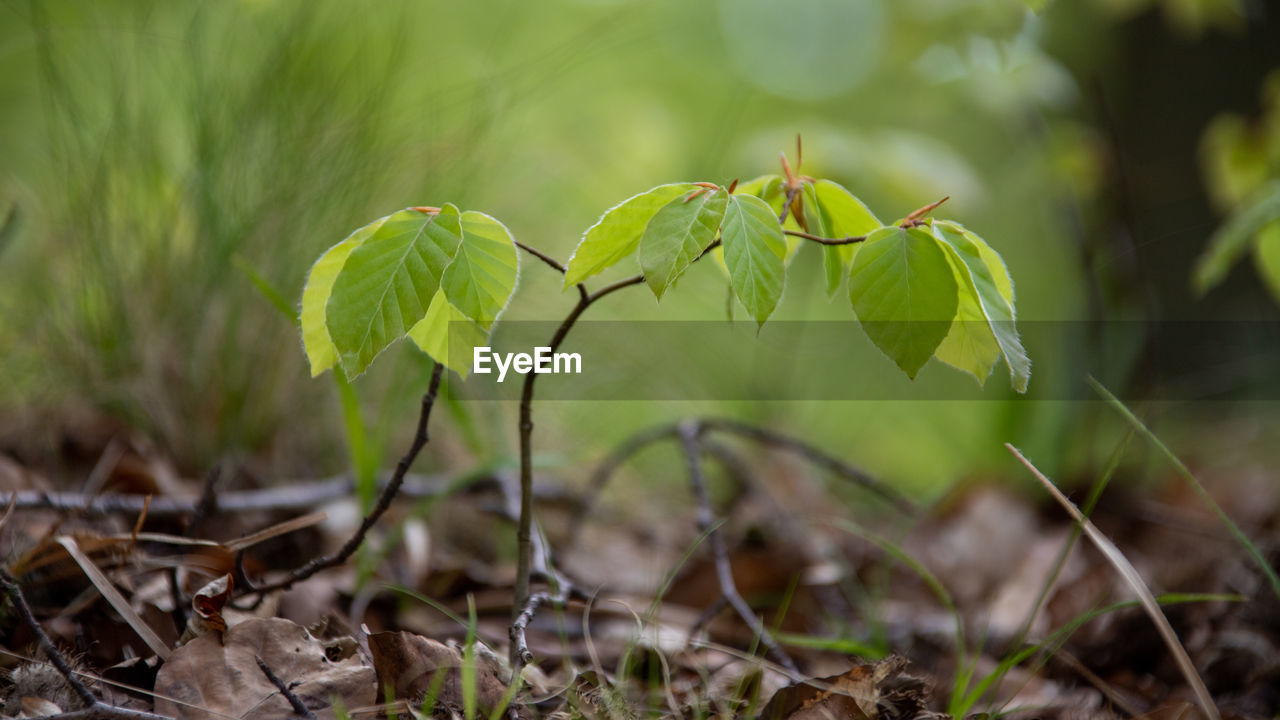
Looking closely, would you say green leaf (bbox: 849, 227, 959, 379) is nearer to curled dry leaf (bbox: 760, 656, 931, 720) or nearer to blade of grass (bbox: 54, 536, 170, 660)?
curled dry leaf (bbox: 760, 656, 931, 720)

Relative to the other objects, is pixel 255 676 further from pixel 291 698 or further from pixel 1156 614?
pixel 1156 614

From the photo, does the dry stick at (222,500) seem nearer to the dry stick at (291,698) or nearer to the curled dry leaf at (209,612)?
the curled dry leaf at (209,612)

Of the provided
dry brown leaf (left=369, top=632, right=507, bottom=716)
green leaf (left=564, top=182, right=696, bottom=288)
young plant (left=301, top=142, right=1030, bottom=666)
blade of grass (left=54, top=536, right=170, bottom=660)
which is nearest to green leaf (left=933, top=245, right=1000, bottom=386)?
young plant (left=301, top=142, right=1030, bottom=666)

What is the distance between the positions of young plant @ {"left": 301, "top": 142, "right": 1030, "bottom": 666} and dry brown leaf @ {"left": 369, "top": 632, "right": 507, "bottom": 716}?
0.85 feet

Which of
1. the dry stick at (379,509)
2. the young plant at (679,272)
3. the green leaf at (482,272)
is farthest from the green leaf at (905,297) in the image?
the dry stick at (379,509)

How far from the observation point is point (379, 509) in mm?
715

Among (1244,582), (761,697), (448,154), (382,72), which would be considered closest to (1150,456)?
(1244,582)

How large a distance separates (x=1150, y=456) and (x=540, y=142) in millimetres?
1823

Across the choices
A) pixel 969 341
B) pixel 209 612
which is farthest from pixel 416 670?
pixel 969 341

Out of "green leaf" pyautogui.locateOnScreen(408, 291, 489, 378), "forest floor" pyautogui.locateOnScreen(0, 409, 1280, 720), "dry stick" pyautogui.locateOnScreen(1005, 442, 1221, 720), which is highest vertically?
"green leaf" pyautogui.locateOnScreen(408, 291, 489, 378)

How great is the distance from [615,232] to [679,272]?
0.08 metres

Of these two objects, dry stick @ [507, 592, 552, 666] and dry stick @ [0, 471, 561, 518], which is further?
dry stick @ [0, 471, 561, 518]

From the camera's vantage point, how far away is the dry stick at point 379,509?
69 centimetres

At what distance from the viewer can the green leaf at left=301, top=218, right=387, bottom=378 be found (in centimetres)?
62
